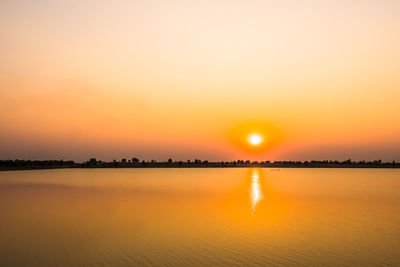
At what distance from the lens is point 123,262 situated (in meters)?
17.0

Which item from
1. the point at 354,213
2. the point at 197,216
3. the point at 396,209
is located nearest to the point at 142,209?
the point at 197,216

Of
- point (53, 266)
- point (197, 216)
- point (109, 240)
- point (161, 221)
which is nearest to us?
point (53, 266)

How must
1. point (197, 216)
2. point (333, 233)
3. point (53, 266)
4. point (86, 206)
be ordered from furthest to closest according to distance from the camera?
point (86, 206)
point (197, 216)
point (333, 233)
point (53, 266)

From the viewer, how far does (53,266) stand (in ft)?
53.9

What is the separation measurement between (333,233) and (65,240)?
1924 centimetres

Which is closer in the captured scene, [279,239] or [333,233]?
[279,239]

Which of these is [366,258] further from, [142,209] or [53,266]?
[142,209]

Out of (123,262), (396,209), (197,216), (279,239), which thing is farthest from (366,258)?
(396,209)

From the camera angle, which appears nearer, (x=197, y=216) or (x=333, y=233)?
(x=333, y=233)

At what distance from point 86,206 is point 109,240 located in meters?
20.4

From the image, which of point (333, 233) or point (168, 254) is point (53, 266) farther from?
point (333, 233)

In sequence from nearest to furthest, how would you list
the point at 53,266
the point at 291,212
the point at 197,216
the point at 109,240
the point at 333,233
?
the point at 53,266 < the point at 109,240 < the point at 333,233 < the point at 197,216 < the point at 291,212

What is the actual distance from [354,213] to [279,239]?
1603 centimetres

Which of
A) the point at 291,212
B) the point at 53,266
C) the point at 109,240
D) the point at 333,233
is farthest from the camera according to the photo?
the point at 291,212
